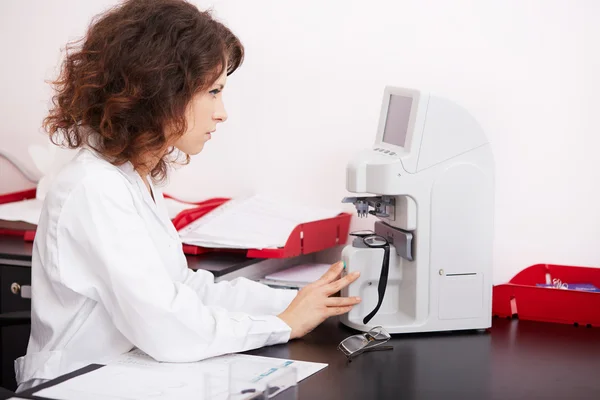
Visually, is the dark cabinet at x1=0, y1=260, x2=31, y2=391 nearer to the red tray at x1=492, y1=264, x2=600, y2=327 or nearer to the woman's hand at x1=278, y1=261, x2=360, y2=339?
the woman's hand at x1=278, y1=261, x2=360, y2=339

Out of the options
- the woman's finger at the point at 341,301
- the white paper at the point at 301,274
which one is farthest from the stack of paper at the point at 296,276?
the woman's finger at the point at 341,301

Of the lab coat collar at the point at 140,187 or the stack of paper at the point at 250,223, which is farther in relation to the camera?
the stack of paper at the point at 250,223

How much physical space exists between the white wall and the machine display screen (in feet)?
0.81

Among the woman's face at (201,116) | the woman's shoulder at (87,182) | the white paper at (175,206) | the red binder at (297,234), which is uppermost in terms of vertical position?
the woman's face at (201,116)

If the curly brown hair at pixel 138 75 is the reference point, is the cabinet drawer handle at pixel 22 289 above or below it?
below

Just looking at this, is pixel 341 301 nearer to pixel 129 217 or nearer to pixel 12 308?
pixel 129 217

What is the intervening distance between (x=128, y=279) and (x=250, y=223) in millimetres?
752

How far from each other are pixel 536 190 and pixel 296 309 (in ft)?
2.52

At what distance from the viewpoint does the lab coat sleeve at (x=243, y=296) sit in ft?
5.56

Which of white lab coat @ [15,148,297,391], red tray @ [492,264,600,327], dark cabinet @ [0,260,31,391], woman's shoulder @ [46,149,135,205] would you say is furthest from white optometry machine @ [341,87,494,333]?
dark cabinet @ [0,260,31,391]

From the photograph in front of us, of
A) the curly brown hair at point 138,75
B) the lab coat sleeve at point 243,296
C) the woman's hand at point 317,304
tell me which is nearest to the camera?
the curly brown hair at point 138,75

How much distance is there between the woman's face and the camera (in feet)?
5.11

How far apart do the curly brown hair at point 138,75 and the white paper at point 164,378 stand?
1.39ft

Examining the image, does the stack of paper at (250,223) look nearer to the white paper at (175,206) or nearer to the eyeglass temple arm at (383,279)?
the white paper at (175,206)
